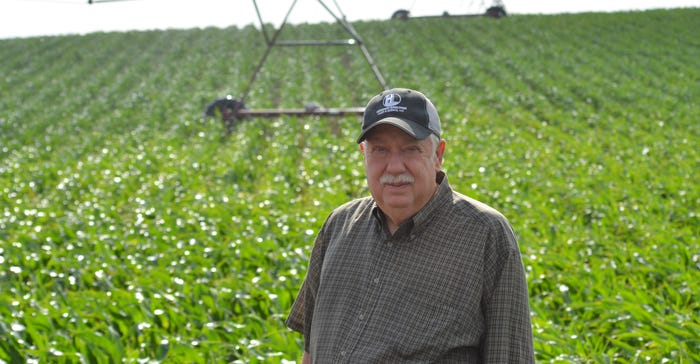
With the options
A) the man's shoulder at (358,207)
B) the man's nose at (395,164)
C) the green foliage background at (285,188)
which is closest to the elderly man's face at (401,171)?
the man's nose at (395,164)

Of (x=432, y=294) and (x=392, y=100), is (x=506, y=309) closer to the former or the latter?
(x=432, y=294)

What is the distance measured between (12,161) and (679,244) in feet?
38.3

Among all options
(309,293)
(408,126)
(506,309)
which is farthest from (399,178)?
(309,293)

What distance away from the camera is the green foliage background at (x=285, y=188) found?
478cm

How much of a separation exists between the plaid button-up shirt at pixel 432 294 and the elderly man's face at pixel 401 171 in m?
0.04

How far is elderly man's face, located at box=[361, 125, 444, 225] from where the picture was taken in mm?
2098

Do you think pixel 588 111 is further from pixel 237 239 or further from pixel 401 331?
pixel 401 331

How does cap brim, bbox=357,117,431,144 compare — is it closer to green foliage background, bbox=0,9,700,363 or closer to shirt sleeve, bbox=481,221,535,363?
shirt sleeve, bbox=481,221,535,363

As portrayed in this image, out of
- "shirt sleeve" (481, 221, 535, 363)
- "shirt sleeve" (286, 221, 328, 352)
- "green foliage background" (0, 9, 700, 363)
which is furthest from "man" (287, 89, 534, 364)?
"green foliage background" (0, 9, 700, 363)

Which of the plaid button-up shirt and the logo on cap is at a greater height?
the logo on cap

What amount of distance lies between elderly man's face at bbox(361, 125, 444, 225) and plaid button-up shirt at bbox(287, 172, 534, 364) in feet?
0.14

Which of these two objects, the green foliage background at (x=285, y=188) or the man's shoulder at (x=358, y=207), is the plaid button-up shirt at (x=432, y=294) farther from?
the green foliage background at (x=285, y=188)

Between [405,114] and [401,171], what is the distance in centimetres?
16

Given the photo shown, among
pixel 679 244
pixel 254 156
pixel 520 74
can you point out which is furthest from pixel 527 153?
pixel 520 74
